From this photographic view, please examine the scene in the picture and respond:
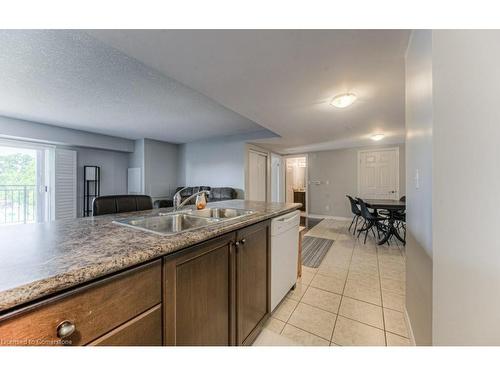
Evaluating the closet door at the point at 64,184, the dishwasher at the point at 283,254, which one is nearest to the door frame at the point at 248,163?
the dishwasher at the point at 283,254

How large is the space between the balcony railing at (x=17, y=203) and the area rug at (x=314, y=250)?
5.52m

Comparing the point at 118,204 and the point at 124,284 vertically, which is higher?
the point at 118,204

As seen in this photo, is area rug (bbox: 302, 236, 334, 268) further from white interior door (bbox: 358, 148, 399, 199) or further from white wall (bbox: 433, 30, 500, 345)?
white interior door (bbox: 358, 148, 399, 199)

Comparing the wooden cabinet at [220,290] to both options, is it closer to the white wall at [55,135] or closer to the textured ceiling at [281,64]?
the textured ceiling at [281,64]

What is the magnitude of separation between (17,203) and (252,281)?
17.8 feet

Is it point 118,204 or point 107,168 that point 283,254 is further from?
point 107,168

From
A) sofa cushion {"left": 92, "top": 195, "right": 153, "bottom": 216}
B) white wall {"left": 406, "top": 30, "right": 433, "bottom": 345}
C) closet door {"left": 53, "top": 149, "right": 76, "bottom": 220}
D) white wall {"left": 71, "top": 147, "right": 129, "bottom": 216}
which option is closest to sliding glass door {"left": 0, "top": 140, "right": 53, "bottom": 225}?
closet door {"left": 53, "top": 149, "right": 76, "bottom": 220}

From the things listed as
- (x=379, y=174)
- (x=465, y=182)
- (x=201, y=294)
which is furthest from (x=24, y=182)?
(x=379, y=174)

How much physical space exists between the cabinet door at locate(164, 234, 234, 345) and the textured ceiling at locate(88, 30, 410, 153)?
53.4 inches

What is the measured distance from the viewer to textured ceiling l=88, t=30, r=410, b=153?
1.32 metres

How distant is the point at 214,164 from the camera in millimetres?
5195

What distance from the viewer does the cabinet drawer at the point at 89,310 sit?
456 millimetres

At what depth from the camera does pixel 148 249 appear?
2.34 ft
